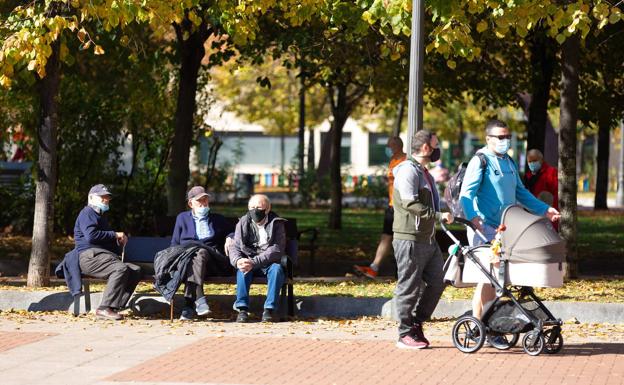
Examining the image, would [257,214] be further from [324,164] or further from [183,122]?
[324,164]

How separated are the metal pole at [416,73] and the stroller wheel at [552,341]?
2994mm

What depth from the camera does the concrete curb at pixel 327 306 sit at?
40.9 feet

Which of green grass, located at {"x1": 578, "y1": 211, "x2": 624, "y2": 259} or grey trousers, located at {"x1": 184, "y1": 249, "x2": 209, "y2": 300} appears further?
green grass, located at {"x1": 578, "y1": 211, "x2": 624, "y2": 259}

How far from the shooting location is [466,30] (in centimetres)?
1434

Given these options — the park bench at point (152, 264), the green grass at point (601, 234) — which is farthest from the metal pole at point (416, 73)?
the green grass at point (601, 234)

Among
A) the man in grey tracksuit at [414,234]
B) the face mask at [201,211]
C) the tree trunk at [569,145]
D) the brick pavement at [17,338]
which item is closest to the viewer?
the man in grey tracksuit at [414,234]

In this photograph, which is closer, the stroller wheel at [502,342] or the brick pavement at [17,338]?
the stroller wheel at [502,342]

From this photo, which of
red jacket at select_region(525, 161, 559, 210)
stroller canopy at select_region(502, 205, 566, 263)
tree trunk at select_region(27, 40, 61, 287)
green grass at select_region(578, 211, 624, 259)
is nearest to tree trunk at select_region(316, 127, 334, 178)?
green grass at select_region(578, 211, 624, 259)

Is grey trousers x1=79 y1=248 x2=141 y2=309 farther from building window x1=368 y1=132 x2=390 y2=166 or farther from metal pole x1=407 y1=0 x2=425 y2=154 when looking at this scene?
building window x1=368 y1=132 x2=390 y2=166

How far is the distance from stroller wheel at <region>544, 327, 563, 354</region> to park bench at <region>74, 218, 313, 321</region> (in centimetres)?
317

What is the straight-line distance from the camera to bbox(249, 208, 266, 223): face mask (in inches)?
512

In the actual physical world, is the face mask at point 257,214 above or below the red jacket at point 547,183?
below

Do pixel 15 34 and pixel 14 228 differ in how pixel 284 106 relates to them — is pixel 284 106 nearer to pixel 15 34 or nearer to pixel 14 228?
pixel 14 228

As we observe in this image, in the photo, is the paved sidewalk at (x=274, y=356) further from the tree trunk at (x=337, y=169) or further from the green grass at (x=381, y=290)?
the tree trunk at (x=337, y=169)
